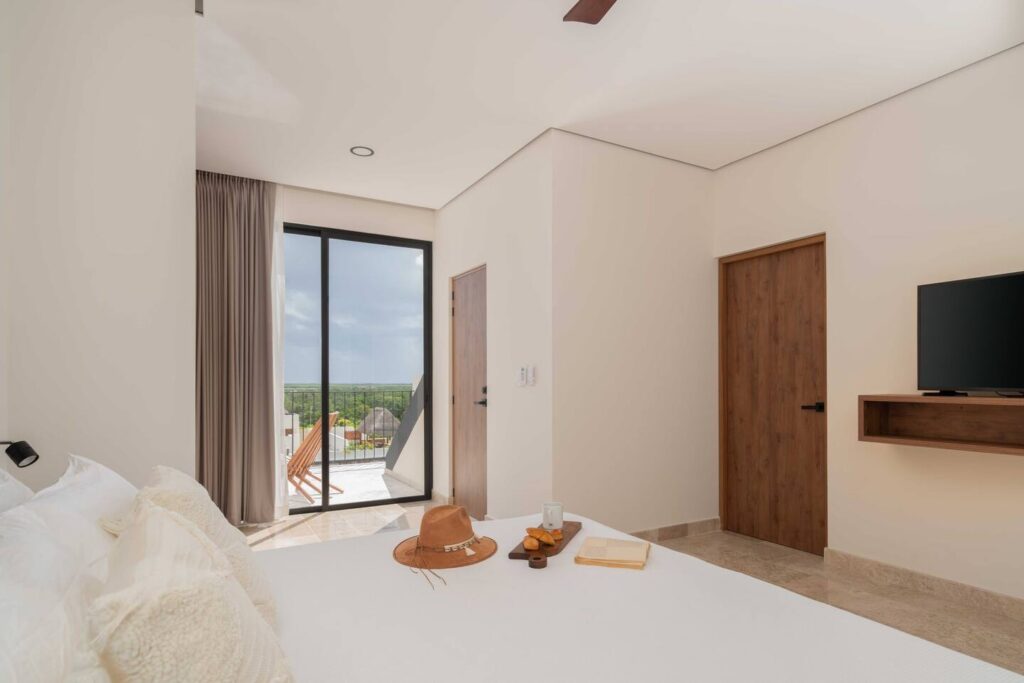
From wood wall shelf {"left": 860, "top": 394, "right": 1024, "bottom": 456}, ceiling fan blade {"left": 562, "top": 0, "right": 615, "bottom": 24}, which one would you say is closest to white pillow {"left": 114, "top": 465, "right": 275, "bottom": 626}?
ceiling fan blade {"left": 562, "top": 0, "right": 615, "bottom": 24}

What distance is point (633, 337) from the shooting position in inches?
154

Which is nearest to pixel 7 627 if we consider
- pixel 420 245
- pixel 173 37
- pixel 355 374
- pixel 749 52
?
pixel 173 37

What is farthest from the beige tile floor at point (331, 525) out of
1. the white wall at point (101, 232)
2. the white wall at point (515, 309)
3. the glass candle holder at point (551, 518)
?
the glass candle holder at point (551, 518)

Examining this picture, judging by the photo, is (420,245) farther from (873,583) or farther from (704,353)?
(873,583)

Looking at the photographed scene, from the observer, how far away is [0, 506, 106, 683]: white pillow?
734 millimetres

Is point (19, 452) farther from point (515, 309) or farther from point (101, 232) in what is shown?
point (515, 309)

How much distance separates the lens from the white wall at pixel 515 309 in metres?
3.69

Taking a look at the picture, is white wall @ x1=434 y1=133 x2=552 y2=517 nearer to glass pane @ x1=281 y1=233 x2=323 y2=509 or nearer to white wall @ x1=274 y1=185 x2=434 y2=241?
white wall @ x1=274 y1=185 x2=434 y2=241

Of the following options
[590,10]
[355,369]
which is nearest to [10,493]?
[590,10]

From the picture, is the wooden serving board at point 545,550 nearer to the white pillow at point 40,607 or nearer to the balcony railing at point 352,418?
the white pillow at point 40,607

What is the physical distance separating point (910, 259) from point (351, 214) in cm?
415

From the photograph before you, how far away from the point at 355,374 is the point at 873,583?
403cm

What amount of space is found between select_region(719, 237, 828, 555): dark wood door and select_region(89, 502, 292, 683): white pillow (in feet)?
11.8

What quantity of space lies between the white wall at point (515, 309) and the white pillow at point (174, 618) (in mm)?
2700
